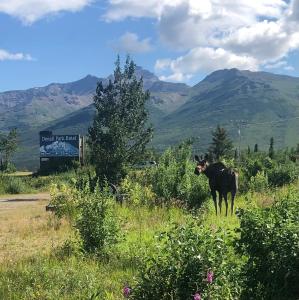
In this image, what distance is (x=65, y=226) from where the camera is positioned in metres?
16.7

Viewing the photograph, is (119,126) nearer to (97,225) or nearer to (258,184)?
(258,184)

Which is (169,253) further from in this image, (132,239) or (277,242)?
(132,239)

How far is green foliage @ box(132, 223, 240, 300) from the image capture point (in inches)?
276

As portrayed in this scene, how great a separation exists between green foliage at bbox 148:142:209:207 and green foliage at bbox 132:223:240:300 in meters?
12.8

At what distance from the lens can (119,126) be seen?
3656cm

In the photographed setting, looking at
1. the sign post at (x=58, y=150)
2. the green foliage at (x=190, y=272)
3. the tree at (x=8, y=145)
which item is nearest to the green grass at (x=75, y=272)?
the green foliage at (x=190, y=272)

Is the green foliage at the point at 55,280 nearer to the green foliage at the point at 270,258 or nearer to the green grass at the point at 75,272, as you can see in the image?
the green grass at the point at 75,272

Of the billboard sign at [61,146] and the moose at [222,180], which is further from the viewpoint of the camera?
the billboard sign at [61,146]

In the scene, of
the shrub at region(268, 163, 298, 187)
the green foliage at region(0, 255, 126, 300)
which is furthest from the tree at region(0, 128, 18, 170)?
the green foliage at region(0, 255, 126, 300)

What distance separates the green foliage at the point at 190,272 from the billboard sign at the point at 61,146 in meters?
89.1

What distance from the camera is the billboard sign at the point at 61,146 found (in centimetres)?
9562

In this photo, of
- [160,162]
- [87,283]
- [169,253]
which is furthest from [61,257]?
[160,162]

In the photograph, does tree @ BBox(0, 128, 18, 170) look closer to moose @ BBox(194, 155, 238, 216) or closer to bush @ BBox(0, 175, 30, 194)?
bush @ BBox(0, 175, 30, 194)

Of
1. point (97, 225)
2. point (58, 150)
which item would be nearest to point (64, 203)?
point (97, 225)
